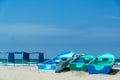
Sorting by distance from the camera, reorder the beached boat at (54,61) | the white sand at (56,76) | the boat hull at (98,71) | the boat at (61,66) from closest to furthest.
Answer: the white sand at (56,76), the boat hull at (98,71), the boat at (61,66), the beached boat at (54,61)

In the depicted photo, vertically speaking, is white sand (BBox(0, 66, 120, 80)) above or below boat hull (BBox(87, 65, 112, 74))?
below

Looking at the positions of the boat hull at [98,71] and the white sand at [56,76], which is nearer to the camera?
the white sand at [56,76]

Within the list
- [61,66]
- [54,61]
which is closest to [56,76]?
[61,66]

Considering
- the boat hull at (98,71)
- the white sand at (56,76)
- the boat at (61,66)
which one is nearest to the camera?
the white sand at (56,76)

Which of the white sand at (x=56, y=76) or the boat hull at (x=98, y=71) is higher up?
the boat hull at (x=98, y=71)

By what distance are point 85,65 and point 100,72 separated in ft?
4.40

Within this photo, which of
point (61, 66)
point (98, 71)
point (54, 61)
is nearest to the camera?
point (98, 71)

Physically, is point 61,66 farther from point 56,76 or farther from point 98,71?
point 98,71

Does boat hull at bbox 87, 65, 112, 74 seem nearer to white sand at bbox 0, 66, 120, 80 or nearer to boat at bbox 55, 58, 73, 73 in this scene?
white sand at bbox 0, 66, 120, 80

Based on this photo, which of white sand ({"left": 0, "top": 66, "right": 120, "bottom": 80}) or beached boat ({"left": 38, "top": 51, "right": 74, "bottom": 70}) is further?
beached boat ({"left": 38, "top": 51, "right": 74, "bottom": 70})

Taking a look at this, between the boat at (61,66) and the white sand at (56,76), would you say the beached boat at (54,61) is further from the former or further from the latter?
the white sand at (56,76)

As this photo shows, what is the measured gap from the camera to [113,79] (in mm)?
20516

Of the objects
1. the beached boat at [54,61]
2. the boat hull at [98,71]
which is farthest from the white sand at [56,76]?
the beached boat at [54,61]

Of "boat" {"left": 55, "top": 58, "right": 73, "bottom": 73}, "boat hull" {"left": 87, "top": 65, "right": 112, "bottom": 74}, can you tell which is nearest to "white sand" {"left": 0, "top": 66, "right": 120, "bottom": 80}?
"boat hull" {"left": 87, "top": 65, "right": 112, "bottom": 74}
